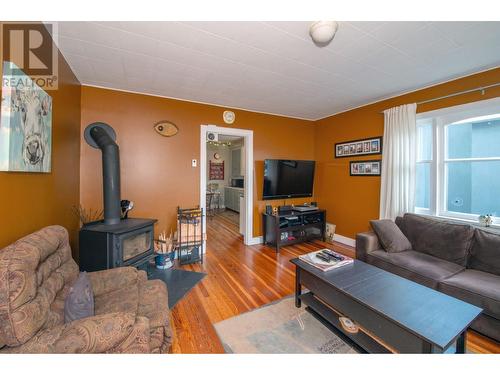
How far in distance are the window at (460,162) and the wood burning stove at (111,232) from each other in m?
3.84

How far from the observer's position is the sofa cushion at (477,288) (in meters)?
1.67

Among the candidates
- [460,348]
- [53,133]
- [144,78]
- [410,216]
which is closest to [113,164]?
[53,133]

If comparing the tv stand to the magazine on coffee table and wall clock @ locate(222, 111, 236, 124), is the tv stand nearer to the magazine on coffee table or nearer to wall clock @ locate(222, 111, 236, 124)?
the magazine on coffee table

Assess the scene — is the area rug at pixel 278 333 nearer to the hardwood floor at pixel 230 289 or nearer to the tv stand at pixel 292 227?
the hardwood floor at pixel 230 289

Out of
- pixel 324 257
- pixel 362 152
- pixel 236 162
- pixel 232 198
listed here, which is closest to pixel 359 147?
pixel 362 152

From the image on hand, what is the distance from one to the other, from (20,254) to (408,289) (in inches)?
95.6

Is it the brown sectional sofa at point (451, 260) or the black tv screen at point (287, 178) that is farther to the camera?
the black tv screen at point (287, 178)

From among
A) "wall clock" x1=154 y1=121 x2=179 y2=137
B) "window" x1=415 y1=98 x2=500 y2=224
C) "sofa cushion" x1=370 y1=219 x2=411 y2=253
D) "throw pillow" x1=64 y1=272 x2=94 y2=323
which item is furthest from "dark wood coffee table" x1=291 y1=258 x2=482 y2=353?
"wall clock" x1=154 y1=121 x2=179 y2=137

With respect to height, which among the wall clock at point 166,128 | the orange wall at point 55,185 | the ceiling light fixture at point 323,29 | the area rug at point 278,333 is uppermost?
the ceiling light fixture at point 323,29

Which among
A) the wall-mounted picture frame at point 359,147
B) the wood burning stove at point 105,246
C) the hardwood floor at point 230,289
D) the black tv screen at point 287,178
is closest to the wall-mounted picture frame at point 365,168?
the wall-mounted picture frame at point 359,147

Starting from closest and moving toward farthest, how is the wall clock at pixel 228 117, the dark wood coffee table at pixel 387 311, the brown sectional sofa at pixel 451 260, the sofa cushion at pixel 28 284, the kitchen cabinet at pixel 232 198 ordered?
the sofa cushion at pixel 28 284 → the dark wood coffee table at pixel 387 311 → the brown sectional sofa at pixel 451 260 → the wall clock at pixel 228 117 → the kitchen cabinet at pixel 232 198

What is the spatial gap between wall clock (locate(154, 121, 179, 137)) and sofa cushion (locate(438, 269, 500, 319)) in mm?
3708

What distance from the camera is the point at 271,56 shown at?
7.10 ft

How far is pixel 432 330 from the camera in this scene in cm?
117
